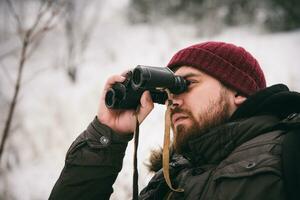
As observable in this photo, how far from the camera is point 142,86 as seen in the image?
59.5 inches

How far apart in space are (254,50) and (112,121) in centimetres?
796

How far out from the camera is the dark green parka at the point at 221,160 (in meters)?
1.19

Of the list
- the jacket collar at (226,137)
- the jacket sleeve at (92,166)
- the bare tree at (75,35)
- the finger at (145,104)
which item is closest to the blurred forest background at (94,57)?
the bare tree at (75,35)

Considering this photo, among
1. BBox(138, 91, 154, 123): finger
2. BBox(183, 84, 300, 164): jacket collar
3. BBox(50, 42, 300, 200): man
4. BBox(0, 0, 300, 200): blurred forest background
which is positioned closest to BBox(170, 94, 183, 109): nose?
BBox(50, 42, 300, 200): man

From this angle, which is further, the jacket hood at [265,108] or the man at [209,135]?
the jacket hood at [265,108]

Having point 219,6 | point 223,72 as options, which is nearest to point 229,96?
point 223,72

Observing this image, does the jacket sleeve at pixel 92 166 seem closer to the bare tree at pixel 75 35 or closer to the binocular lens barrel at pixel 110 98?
the binocular lens barrel at pixel 110 98

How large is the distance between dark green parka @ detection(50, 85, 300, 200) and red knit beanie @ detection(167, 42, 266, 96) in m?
0.29

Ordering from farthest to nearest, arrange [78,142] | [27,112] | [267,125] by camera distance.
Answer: [27,112] < [78,142] < [267,125]

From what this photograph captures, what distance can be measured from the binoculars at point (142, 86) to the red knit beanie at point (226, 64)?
17 cm

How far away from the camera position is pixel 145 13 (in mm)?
13750

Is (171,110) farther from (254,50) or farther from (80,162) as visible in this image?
(254,50)

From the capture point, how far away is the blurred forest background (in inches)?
271

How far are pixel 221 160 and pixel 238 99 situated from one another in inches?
18.6
